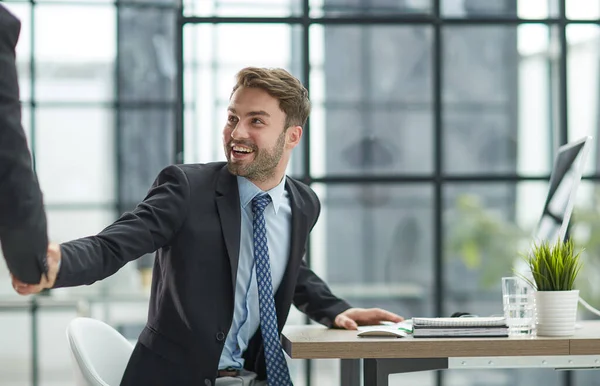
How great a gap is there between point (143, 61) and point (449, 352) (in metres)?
6.04

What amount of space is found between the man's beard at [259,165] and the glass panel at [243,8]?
63.4 inches

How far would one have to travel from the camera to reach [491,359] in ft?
8.29

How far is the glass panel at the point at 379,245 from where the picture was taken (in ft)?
14.8

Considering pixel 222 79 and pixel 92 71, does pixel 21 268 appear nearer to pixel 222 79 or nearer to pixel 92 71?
pixel 222 79

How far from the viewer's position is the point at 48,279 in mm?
2014

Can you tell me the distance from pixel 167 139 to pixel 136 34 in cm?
99

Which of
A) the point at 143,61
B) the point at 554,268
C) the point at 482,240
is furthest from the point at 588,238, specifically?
the point at 143,61

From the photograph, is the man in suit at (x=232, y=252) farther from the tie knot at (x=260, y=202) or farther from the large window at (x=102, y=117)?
the large window at (x=102, y=117)

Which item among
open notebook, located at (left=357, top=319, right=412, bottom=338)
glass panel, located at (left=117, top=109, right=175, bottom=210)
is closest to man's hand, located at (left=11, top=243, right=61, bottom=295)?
open notebook, located at (left=357, top=319, right=412, bottom=338)

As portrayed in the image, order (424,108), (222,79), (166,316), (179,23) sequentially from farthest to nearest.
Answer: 1. (222,79)
2. (424,108)
3. (179,23)
4. (166,316)

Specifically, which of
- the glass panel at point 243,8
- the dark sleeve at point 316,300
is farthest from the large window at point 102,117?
the dark sleeve at point 316,300

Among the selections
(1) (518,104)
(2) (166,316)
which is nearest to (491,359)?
(2) (166,316)

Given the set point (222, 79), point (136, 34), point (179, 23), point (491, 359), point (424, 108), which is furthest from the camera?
point (136, 34)

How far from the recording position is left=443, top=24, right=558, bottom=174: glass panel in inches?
178
